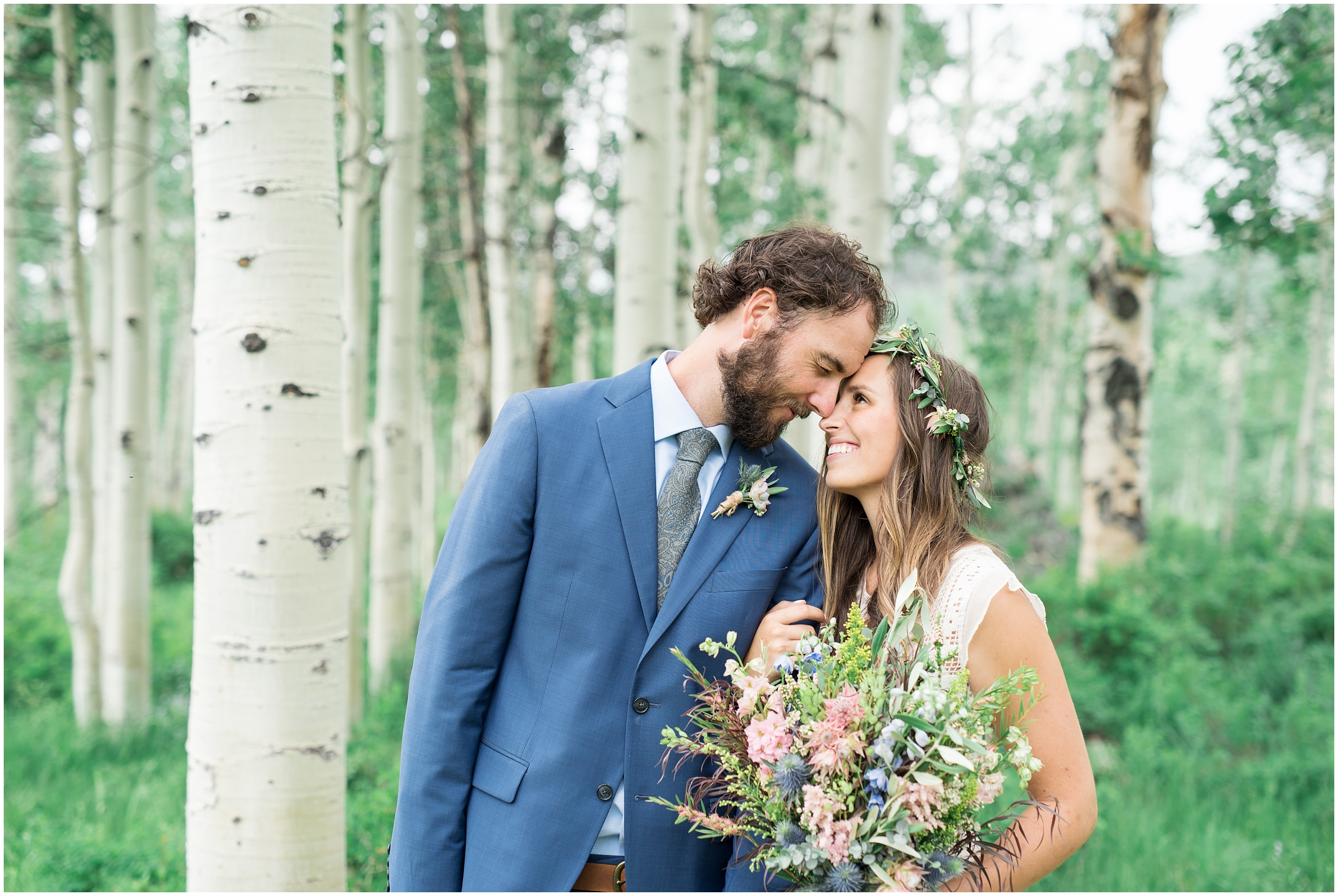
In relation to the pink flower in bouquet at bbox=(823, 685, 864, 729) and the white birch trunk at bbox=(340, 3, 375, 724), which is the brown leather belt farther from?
the white birch trunk at bbox=(340, 3, 375, 724)

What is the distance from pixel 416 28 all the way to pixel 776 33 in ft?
36.9

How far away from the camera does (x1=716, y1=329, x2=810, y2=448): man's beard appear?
2361 mm

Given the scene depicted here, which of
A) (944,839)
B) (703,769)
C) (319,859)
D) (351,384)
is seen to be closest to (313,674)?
(319,859)

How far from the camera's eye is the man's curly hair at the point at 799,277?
7.84 feet

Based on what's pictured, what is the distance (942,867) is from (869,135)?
14.0 ft

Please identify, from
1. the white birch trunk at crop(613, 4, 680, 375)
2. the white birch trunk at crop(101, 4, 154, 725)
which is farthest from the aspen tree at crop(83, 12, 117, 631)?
the white birch trunk at crop(613, 4, 680, 375)

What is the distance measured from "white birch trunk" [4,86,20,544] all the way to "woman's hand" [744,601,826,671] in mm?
6541

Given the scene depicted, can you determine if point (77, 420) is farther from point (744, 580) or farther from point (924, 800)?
point (924, 800)

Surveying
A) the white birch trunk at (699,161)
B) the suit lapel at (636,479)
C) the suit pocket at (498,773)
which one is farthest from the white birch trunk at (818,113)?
the suit pocket at (498,773)

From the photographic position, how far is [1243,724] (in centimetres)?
580

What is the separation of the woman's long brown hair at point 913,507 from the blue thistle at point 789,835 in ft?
2.44

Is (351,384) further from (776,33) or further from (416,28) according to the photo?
(776,33)

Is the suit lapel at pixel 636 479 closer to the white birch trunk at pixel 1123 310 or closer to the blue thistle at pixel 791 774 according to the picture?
the blue thistle at pixel 791 774

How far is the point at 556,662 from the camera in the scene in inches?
86.0
